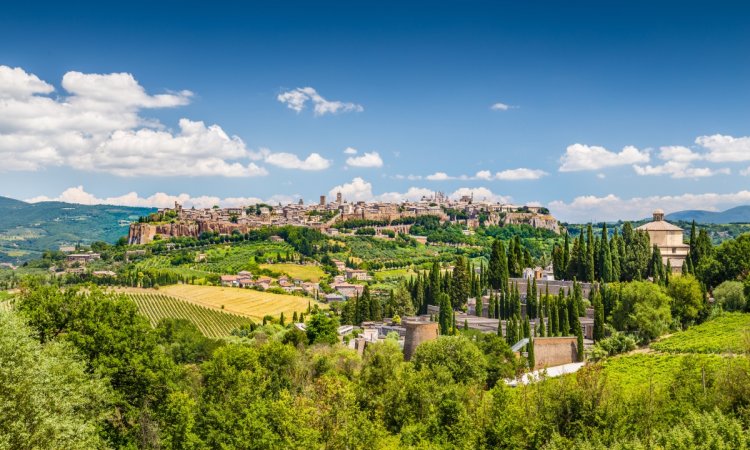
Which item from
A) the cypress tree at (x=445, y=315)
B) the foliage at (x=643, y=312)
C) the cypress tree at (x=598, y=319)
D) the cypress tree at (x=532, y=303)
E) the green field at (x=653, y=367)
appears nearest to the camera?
the green field at (x=653, y=367)

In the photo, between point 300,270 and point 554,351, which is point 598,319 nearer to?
point 554,351

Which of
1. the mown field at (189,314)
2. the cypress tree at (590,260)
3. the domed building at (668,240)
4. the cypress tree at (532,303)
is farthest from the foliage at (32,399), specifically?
the domed building at (668,240)

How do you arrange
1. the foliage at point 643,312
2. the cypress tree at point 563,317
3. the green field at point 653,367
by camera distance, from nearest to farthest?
1. the green field at point 653,367
2. the foliage at point 643,312
3. the cypress tree at point 563,317

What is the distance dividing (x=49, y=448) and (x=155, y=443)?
7.13 m

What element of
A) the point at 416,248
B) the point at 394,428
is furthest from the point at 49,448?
the point at 416,248

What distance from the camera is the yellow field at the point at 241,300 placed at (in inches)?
3265

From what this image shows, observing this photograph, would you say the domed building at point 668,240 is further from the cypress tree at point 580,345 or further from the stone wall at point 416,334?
the stone wall at point 416,334

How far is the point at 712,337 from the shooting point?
3581 cm

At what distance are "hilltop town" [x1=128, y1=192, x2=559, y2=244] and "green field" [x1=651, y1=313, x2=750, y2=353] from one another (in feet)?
382

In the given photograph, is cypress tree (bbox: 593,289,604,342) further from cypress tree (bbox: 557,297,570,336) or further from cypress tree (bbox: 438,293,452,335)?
cypress tree (bbox: 438,293,452,335)

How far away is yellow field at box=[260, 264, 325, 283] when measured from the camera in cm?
11190

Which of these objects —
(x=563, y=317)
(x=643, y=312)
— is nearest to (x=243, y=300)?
(x=563, y=317)

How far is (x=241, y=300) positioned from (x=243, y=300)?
0.30 metres

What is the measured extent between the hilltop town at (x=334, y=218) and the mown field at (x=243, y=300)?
61.6 metres
